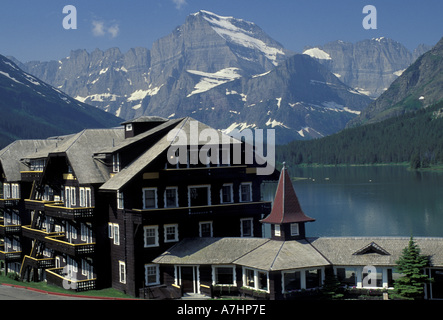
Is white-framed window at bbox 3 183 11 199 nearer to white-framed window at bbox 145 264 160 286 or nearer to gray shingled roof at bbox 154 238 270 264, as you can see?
white-framed window at bbox 145 264 160 286

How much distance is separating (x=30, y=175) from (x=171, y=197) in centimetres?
2525

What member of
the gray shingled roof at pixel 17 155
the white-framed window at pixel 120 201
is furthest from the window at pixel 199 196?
the gray shingled roof at pixel 17 155

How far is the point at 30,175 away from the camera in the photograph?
237 ft

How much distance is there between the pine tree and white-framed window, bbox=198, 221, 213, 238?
17414mm

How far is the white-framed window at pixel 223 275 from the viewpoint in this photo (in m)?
49.4

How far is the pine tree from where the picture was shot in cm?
4356

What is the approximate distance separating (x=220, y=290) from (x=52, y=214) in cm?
2134

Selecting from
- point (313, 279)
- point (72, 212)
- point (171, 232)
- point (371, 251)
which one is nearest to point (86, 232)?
point (72, 212)

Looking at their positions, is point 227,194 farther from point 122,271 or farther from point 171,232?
point 122,271

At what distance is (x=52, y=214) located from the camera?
6194cm

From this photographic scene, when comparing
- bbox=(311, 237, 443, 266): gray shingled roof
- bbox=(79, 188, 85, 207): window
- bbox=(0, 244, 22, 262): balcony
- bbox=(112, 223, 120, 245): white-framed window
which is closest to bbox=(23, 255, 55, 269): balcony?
bbox=(0, 244, 22, 262): balcony

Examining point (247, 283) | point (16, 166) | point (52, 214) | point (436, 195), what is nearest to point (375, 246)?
point (247, 283)
